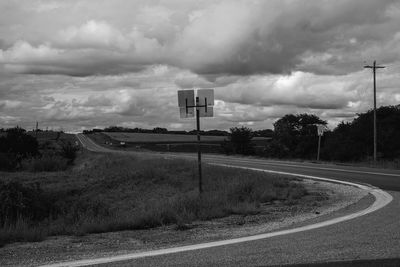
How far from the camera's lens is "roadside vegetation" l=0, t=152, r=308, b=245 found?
10.5m

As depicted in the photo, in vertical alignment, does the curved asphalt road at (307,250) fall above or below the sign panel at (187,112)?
below

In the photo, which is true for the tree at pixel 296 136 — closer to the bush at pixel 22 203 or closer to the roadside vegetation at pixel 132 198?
the roadside vegetation at pixel 132 198

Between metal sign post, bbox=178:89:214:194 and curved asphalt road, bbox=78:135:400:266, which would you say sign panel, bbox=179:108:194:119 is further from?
curved asphalt road, bbox=78:135:400:266

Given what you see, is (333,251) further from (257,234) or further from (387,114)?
(387,114)

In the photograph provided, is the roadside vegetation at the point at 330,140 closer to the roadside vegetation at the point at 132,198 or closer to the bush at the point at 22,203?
the roadside vegetation at the point at 132,198

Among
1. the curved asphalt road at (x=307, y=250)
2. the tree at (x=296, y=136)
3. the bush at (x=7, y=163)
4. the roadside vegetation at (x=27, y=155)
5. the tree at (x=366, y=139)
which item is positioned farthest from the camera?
the tree at (x=296, y=136)

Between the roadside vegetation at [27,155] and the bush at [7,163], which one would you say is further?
the bush at [7,163]

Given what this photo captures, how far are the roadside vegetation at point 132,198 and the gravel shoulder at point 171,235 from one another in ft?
1.42

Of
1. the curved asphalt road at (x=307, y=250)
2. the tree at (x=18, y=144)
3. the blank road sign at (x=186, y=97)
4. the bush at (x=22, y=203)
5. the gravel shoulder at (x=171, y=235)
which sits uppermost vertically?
the blank road sign at (x=186, y=97)

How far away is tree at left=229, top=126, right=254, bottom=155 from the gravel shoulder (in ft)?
209

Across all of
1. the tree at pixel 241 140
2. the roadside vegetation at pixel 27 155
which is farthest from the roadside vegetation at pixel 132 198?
the tree at pixel 241 140

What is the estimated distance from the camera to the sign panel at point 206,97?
49.0ft

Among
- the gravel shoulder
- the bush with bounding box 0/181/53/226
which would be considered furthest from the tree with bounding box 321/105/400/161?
the gravel shoulder

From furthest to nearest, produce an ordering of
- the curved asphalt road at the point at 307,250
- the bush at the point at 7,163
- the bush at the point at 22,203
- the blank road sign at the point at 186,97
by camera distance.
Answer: the bush at the point at 7,163 < the bush at the point at 22,203 < the blank road sign at the point at 186,97 < the curved asphalt road at the point at 307,250
